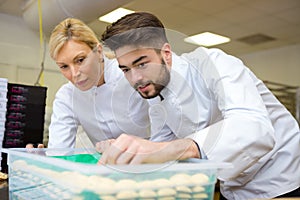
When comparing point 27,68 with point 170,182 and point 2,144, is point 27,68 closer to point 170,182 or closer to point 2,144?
point 2,144

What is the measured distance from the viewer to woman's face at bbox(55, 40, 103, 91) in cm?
119

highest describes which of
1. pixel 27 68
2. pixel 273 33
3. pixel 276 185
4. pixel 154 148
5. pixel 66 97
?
pixel 273 33

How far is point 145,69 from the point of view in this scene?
0.81 m

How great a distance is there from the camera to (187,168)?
0.44m

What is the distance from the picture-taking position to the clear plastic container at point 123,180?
0.39 metres

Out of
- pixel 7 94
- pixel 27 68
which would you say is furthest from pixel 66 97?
pixel 27 68

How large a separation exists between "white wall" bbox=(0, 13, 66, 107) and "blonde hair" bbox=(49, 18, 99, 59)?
2.40 metres

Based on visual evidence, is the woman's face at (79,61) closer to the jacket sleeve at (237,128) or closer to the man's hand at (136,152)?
the jacket sleeve at (237,128)

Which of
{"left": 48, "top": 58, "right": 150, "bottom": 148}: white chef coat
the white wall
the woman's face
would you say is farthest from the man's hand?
the white wall

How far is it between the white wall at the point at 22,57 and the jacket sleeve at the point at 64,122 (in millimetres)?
2237

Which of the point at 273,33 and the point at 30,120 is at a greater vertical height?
the point at 273,33

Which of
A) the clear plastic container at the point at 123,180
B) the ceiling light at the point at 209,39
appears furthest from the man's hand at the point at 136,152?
the ceiling light at the point at 209,39

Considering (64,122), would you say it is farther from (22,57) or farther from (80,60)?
(22,57)

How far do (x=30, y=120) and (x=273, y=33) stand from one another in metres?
3.25
